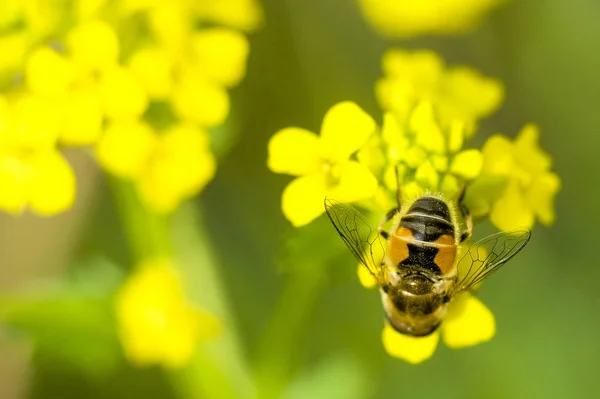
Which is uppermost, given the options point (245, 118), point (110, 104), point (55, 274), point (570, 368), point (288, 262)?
point (110, 104)

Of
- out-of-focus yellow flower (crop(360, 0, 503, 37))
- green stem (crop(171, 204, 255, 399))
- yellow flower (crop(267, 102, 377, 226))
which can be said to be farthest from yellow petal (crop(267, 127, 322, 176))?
out-of-focus yellow flower (crop(360, 0, 503, 37))

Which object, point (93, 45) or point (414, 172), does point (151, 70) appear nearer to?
point (93, 45)

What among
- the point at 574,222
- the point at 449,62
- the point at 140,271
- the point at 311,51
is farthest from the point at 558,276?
the point at 140,271

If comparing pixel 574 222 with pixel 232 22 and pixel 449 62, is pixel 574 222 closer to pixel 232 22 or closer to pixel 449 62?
pixel 449 62

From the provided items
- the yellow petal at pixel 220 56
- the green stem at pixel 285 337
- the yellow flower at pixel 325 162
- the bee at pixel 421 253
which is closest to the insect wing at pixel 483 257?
the bee at pixel 421 253

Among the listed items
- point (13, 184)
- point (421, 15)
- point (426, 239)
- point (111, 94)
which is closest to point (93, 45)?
point (111, 94)

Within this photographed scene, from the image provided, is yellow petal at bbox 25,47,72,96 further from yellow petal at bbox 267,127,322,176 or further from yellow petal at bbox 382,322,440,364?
yellow petal at bbox 382,322,440,364

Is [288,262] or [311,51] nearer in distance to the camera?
[288,262]
